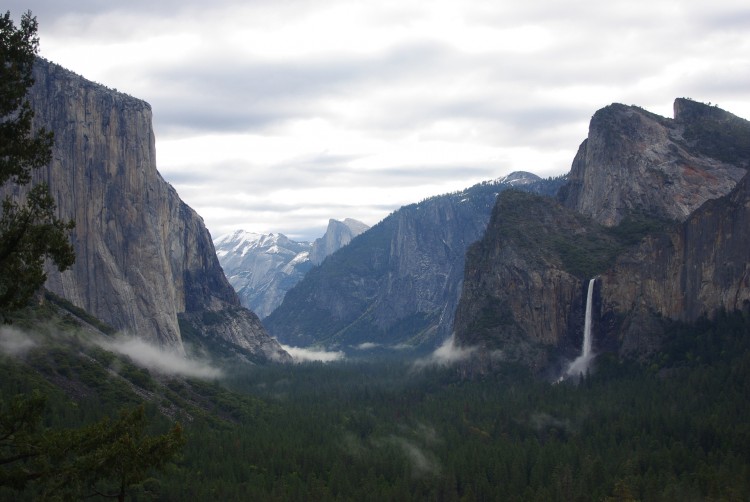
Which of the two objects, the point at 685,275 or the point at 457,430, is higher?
the point at 685,275

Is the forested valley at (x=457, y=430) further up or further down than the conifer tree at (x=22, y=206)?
further down

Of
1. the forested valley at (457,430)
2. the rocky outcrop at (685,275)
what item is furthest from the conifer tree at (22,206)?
the rocky outcrop at (685,275)

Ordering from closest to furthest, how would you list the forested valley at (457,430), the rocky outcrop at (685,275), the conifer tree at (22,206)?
1. the conifer tree at (22,206)
2. the forested valley at (457,430)
3. the rocky outcrop at (685,275)

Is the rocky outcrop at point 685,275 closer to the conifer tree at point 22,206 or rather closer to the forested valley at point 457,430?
the forested valley at point 457,430

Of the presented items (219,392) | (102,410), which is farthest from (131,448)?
(219,392)

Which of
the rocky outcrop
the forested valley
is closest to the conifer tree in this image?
the forested valley

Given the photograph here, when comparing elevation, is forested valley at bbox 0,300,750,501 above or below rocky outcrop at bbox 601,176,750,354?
below

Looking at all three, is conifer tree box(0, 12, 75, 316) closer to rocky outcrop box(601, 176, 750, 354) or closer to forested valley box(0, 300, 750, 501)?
forested valley box(0, 300, 750, 501)

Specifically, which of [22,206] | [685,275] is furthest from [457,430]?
[22,206]

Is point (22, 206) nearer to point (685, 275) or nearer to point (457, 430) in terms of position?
point (457, 430)

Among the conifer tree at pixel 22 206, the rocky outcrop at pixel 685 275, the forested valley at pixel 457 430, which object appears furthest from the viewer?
the rocky outcrop at pixel 685 275
